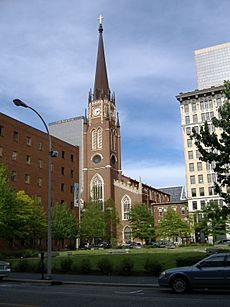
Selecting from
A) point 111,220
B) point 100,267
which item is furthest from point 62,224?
point 100,267

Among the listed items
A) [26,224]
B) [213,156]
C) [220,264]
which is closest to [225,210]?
[213,156]

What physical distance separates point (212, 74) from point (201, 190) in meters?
43.8

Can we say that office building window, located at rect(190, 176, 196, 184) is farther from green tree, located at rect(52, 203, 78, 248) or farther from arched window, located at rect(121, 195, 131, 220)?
green tree, located at rect(52, 203, 78, 248)

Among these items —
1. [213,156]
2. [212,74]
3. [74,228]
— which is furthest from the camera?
[212,74]

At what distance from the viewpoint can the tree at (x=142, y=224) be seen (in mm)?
77125

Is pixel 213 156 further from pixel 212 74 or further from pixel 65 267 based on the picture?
pixel 212 74

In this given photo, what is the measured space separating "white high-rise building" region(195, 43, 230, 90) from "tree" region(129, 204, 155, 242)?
57431 mm

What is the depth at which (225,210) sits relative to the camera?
2289 centimetres

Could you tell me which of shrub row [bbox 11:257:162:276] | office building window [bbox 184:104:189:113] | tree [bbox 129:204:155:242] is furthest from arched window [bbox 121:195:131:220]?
shrub row [bbox 11:257:162:276]

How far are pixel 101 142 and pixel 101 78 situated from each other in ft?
71.7

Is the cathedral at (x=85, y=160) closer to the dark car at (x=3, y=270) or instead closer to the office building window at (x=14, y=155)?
the office building window at (x=14, y=155)

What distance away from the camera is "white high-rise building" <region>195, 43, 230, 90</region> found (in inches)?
4643

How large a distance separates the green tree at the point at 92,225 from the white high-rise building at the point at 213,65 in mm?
61554

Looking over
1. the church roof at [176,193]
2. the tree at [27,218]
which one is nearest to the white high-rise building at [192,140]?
the tree at [27,218]
